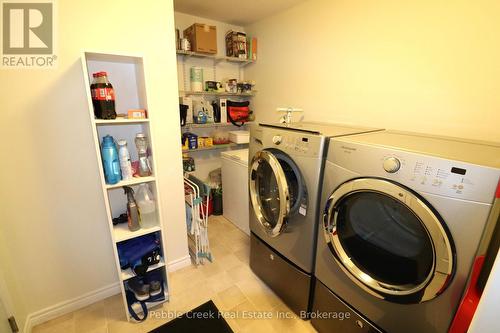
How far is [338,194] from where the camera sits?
43.3 inches

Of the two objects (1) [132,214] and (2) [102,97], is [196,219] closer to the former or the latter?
(1) [132,214]

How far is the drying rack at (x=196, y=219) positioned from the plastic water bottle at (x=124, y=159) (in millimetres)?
605

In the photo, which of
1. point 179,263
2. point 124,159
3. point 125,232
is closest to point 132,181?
point 124,159

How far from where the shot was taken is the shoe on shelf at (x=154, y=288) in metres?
1.56

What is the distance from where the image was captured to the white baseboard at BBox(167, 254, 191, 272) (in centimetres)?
193

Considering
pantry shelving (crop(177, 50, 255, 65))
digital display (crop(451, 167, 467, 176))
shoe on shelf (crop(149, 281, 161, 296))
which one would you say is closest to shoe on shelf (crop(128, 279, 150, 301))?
shoe on shelf (crop(149, 281, 161, 296))

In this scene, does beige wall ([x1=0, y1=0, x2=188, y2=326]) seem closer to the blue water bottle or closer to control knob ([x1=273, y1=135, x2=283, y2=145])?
the blue water bottle

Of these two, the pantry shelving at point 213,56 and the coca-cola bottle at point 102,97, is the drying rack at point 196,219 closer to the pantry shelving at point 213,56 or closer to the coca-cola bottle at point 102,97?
the coca-cola bottle at point 102,97

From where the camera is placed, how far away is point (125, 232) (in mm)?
1430

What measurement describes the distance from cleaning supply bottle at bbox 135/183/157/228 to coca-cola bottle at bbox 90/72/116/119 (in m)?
0.51

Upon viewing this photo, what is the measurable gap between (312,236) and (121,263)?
118cm

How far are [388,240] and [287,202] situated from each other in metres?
0.51

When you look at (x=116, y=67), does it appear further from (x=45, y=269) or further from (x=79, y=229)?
(x=45, y=269)

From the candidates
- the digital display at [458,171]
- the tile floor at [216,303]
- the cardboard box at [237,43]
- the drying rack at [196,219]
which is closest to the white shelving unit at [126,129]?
the tile floor at [216,303]
